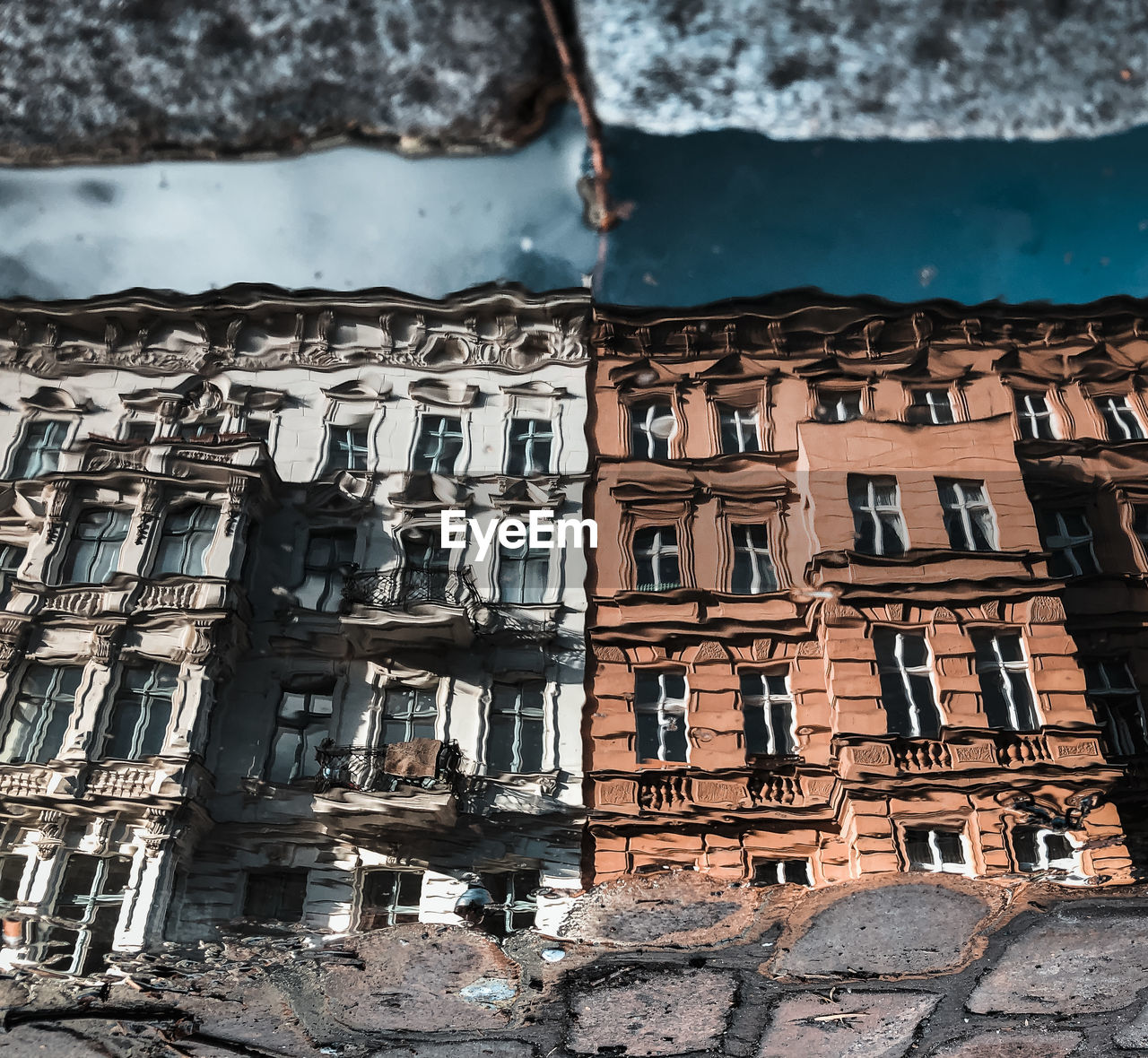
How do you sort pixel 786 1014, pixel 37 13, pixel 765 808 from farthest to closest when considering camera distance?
1. pixel 786 1014
2. pixel 765 808
3. pixel 37 13

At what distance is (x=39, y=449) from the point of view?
2.41 meters

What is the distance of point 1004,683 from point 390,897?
5.23ft


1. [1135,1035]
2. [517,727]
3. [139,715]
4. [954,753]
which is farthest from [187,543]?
[1135,1035]

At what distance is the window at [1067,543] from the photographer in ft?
8.59

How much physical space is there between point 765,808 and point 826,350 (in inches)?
45.4

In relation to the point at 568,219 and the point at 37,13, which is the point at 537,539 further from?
the point at 37,13

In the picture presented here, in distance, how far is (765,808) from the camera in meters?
2.36

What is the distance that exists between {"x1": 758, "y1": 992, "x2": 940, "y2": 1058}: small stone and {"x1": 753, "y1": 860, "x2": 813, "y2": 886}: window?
1.16 m

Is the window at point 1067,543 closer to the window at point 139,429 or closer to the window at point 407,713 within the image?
the window at point 407,713

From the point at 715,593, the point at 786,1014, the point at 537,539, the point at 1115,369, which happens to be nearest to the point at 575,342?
the point at 537,539

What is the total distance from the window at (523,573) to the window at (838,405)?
0.83 meters

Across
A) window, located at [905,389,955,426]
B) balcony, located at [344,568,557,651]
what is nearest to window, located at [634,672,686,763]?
balcony, located at [344,568,557,651]

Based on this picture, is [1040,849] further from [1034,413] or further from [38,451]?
[38,451]

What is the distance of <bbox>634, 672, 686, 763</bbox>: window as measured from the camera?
240 centimetres
